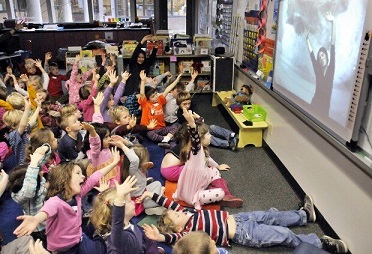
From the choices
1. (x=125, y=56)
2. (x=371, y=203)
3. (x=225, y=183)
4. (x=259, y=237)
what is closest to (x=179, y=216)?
(x=259, y=237)

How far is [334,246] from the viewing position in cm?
217

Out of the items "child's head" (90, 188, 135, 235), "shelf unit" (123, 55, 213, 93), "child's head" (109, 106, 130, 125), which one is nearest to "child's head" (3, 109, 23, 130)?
"child's head" (109, 106, 130, 125)

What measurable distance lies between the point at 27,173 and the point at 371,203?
1969 millimetres

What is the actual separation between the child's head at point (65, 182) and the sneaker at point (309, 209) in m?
1.71

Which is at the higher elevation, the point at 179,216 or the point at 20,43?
the point at 20,43

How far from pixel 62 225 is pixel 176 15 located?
373 inches

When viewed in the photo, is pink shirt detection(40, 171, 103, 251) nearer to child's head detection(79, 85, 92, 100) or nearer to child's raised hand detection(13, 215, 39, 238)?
child's raised hand detection(13, 215, 39, 238)

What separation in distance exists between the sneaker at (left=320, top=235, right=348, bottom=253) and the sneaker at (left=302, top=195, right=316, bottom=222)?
33cm

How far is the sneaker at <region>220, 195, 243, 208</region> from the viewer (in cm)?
271

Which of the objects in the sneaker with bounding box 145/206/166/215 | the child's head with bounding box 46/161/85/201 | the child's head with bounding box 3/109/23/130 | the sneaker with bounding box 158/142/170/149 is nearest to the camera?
the child's head with bounding box 46/161/85/201

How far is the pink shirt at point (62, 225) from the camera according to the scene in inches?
69.7

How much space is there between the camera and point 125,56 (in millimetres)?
5305

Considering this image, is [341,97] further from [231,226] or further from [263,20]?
[263,20]

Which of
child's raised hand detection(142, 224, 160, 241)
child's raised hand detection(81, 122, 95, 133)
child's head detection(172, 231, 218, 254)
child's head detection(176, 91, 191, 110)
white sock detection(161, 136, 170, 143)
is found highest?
child's raised hand detection(81, 122, 95, 133)
